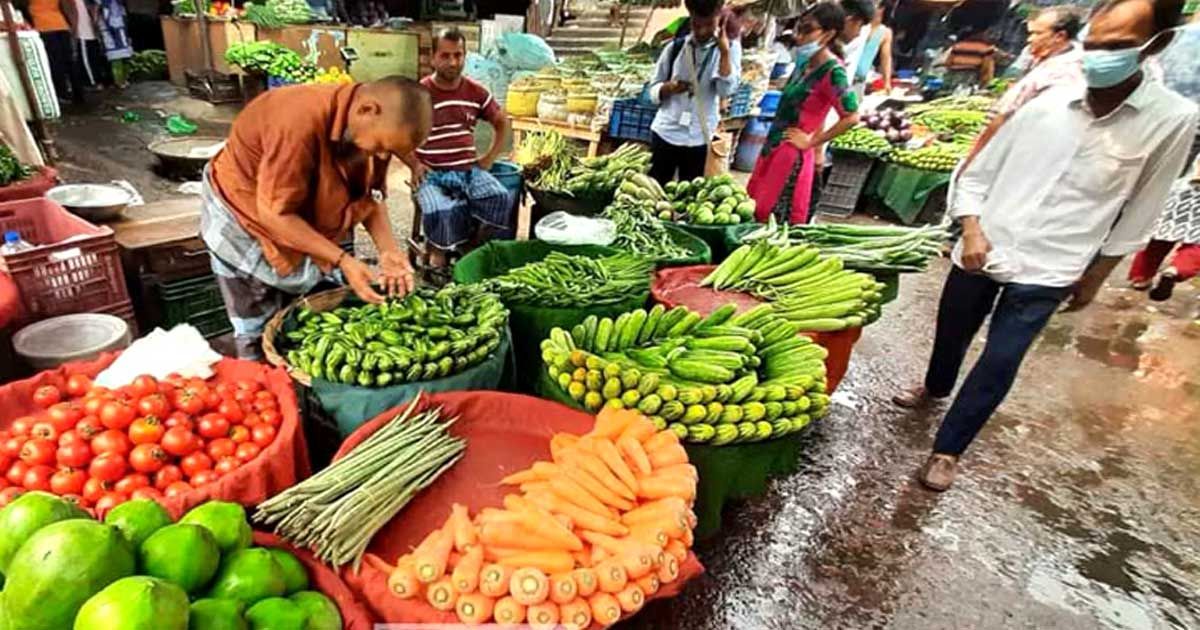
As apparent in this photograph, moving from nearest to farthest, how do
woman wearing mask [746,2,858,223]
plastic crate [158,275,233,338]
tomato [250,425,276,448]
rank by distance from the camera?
tomato [250,425,276,448] < plastic crate [158,275,233,338] < woman wearing mask [746,2,858,223]

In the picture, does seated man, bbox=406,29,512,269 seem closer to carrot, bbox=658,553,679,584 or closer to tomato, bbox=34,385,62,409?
tomato, bbox=34,385,62,409

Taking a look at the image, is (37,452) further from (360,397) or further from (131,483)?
(360,397)

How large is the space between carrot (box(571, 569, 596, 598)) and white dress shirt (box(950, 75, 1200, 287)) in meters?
2.27

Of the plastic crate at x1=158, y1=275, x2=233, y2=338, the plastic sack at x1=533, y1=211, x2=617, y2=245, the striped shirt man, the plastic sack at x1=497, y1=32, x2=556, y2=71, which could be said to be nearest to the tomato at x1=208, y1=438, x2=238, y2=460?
the plastic crate at x1=158, y1=275, x2=233, y2=338

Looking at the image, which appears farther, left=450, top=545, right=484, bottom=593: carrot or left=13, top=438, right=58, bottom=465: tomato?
left=13, top=438, right=58, bottom=465: tomato

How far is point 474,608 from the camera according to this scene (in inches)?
59.2

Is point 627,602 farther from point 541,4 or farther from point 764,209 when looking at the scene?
point 541,4

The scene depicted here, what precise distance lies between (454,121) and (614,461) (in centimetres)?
310

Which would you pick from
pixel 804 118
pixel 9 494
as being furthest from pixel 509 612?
pixel 804 118

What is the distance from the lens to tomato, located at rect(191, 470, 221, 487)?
5.67 feet

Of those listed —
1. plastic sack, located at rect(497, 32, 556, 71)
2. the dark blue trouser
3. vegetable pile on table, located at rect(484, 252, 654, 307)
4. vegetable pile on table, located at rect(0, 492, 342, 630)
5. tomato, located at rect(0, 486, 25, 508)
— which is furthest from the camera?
plastic sack, located at rect(497, 32, 556, 71)

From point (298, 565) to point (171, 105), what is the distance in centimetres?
1027

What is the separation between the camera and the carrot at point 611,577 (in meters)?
1.58

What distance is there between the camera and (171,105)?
9289 mm
